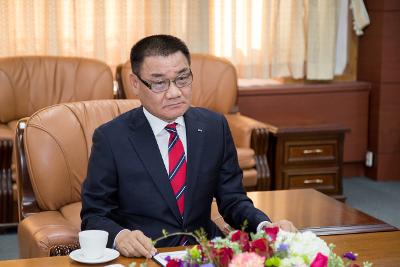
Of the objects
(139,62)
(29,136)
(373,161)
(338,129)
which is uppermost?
(139,62)

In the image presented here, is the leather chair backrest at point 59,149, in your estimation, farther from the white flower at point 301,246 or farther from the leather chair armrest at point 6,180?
the leather chair armrest at point 6,180

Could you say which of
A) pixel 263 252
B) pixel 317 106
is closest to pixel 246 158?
pixel 317 106

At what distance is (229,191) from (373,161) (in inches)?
172

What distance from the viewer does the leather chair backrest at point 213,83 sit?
6.24 m

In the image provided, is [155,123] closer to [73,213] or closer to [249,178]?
[73,213]

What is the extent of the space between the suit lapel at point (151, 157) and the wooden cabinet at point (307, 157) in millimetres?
3067

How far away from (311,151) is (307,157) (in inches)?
2.4

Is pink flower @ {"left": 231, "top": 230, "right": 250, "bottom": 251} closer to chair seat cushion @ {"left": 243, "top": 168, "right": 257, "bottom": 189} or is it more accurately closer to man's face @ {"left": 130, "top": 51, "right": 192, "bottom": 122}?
man's face @ {"left": 130, "top": 51, "right": 192, "bottom": 122}

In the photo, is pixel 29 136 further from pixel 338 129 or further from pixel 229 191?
pixel 338 129

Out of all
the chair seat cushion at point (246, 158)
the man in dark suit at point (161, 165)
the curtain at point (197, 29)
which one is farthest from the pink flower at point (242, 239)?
the curtain at point (197, 29)

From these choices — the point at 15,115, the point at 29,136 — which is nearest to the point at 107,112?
the point at 29,136

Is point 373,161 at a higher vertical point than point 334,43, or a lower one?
lower

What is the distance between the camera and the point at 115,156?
2844 mm

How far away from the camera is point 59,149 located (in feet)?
11.0
